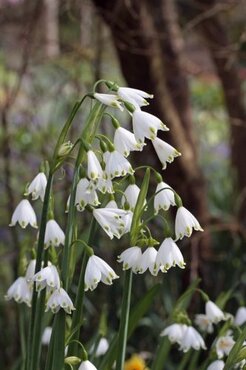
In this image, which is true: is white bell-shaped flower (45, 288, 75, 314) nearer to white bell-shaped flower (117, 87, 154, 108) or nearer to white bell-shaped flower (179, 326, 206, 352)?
white bell-shaped flower (117, 87, 154, 108)

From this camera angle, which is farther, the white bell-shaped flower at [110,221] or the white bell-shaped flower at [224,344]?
the white bell-shaped flower at [224,344]

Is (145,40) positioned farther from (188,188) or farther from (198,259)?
(198,259)

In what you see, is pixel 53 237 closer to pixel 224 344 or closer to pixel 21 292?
pixel 21 292

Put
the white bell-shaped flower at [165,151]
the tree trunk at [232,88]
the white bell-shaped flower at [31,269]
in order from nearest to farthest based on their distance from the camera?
the white bell-shaped flower at [165,151] < the white bell-shaped flower at [31,269] < the tree trunk at [232,88]

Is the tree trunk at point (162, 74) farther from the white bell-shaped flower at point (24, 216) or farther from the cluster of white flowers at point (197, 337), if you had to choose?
the white bell-shaped flower at point (24, 216)

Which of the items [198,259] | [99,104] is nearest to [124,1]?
[198,259]

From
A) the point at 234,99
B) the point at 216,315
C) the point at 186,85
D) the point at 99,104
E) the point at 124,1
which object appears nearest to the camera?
the point at 99,104

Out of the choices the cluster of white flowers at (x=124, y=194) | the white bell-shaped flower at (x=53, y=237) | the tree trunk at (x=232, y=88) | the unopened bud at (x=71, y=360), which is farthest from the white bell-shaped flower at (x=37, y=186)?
the tree trunk at (x=232, y=88)
